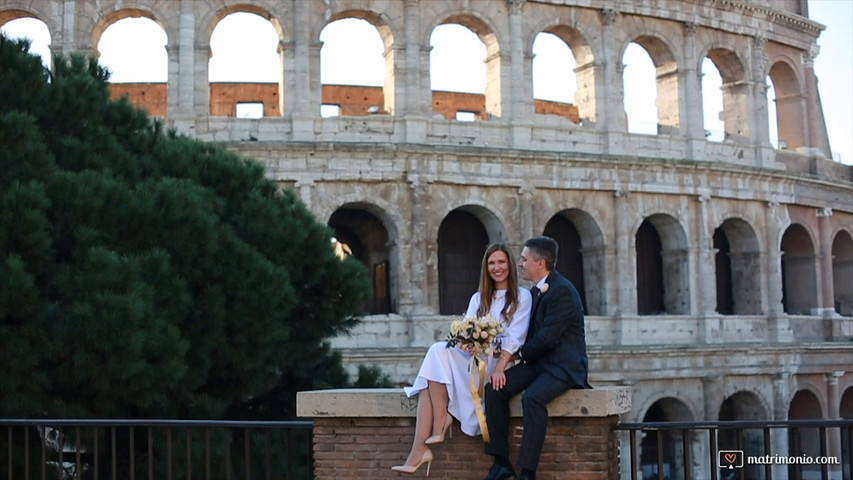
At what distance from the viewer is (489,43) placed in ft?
75.9

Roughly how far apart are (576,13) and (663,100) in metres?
2.87

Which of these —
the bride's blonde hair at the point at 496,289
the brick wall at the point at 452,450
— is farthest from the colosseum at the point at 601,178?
the bride's blonde hair at the point at 496,289

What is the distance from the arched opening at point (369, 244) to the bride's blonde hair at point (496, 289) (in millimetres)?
15659

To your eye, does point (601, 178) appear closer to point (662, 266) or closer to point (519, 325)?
point (662, 266)

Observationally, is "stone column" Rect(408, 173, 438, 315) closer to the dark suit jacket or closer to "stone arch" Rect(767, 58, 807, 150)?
"stone arch" Rect(767, 58, 807, 150)

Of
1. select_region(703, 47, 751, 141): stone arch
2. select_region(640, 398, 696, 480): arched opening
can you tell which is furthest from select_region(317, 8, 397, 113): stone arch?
select_region(640, 398, 696, 480): arched opening

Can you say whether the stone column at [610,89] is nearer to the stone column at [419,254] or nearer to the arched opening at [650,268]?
the arched opening at [650,268]

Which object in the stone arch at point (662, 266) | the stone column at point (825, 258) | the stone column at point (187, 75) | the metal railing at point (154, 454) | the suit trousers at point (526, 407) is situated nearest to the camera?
the suit trousers at point (526, 407)

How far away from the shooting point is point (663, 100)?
25.0 meters

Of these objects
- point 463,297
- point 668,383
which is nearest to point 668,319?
point 668,383

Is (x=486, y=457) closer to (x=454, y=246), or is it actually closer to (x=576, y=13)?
(x=454, y=246)

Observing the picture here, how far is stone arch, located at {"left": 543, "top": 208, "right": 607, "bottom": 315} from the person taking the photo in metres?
23.3

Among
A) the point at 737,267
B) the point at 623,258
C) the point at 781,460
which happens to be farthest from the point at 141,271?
the point at 737,267

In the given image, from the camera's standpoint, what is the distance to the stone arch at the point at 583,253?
23.3 metres
